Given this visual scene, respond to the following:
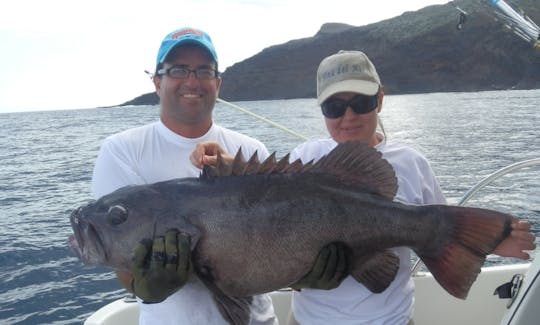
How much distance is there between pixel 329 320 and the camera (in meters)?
2.71

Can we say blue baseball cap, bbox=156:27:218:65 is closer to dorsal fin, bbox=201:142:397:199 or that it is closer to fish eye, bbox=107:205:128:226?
dorsal fin, bbox=201:142:397:199

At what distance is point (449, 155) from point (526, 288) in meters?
17.2

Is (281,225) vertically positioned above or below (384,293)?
above

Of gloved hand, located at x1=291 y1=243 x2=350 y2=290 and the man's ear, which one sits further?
the man's ear

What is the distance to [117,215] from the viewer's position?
2.51 m

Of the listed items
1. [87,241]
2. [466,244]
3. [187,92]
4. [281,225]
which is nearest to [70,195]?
[187,92]

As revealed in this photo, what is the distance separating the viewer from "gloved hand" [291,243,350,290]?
242 cm

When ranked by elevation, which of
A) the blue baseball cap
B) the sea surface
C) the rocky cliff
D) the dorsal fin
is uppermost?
the rocky cliff

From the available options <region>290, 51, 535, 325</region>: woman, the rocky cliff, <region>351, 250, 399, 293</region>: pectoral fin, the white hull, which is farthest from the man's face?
the rocky cliff

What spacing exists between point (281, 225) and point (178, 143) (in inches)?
38.4

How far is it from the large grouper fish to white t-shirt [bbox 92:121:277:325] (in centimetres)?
29

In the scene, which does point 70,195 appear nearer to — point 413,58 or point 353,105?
point 353,105

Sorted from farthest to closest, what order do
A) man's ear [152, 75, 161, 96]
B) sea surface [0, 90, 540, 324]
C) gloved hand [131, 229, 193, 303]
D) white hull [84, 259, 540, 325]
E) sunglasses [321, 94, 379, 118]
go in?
sea surface [0, 90, 540, 324] → white hull [84, 259, 540, 325] → man's ear [152, 75, 161, 96] → sunglasses [321, 94, 379, 118] → gloved hand [131, 229, 193, 303]

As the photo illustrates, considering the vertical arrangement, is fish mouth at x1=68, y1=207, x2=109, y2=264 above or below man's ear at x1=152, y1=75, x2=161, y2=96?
below
